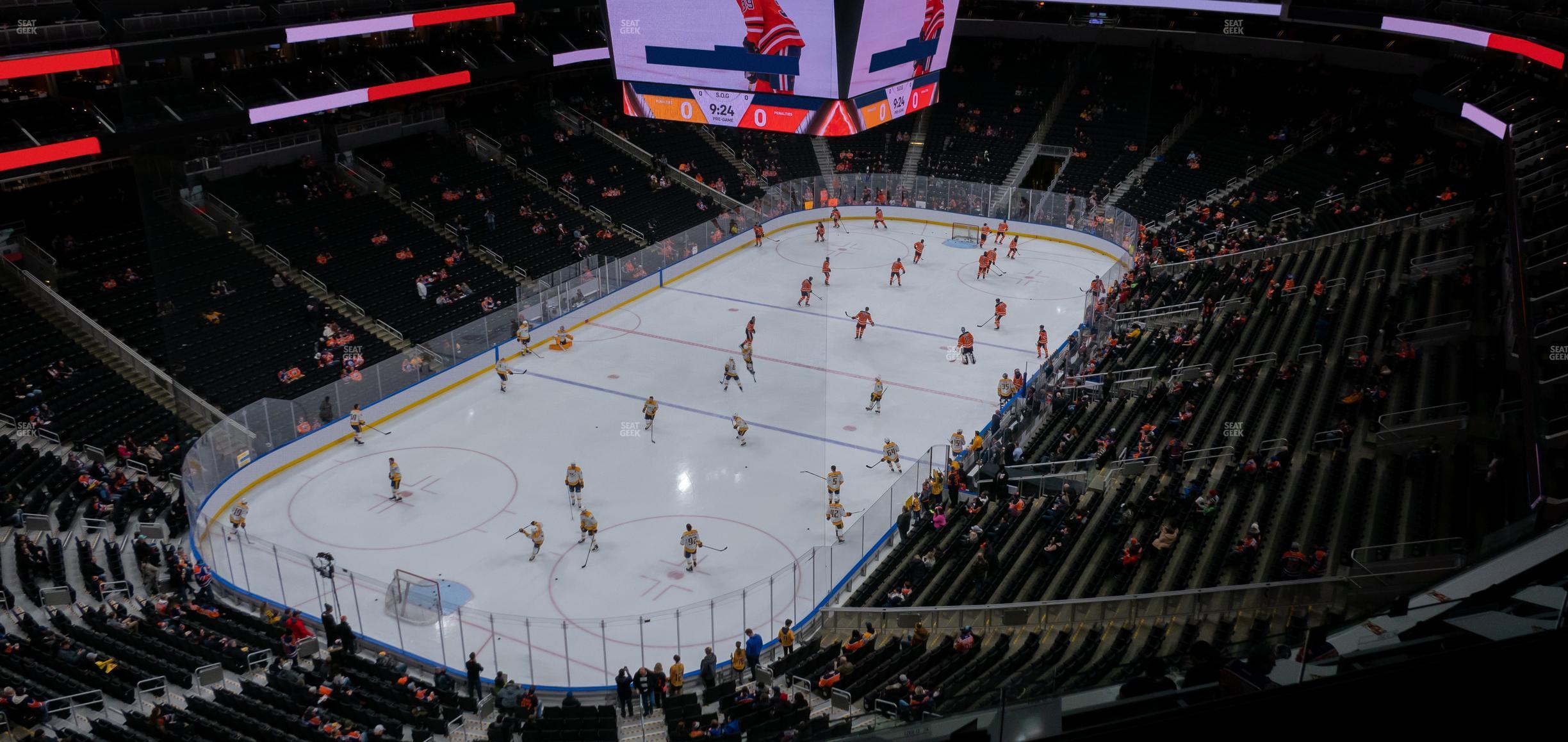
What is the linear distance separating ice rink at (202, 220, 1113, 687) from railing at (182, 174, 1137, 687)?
0.19 feet

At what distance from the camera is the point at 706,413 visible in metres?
26.8

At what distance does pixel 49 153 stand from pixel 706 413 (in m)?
16.2

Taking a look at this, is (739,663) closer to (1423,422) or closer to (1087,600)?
(1087,600)

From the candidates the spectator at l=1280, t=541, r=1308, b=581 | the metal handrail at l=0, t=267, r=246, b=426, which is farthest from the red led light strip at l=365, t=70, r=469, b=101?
the spectator at l=1280, t=541, r=1308, b=581

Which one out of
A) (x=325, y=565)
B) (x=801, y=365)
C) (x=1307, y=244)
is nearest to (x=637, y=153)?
(x=801, y=365)

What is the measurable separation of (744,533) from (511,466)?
5.93 metres

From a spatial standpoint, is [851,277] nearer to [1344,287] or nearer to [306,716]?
[1344,287]

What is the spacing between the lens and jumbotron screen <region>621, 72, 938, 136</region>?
19500mm

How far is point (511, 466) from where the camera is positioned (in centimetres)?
2384

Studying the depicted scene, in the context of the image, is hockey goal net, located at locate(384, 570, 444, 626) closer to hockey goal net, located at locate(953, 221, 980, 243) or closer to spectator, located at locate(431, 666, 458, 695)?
spectator, located at locate(431, 666, 458, 695)

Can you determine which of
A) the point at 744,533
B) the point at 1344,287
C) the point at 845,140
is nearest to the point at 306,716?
the point at 744,533

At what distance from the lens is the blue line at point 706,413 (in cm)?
2478

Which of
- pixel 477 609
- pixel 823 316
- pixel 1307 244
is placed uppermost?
pixel 1307 244

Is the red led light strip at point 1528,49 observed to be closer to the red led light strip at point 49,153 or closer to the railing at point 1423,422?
the railing at point 1423,422
